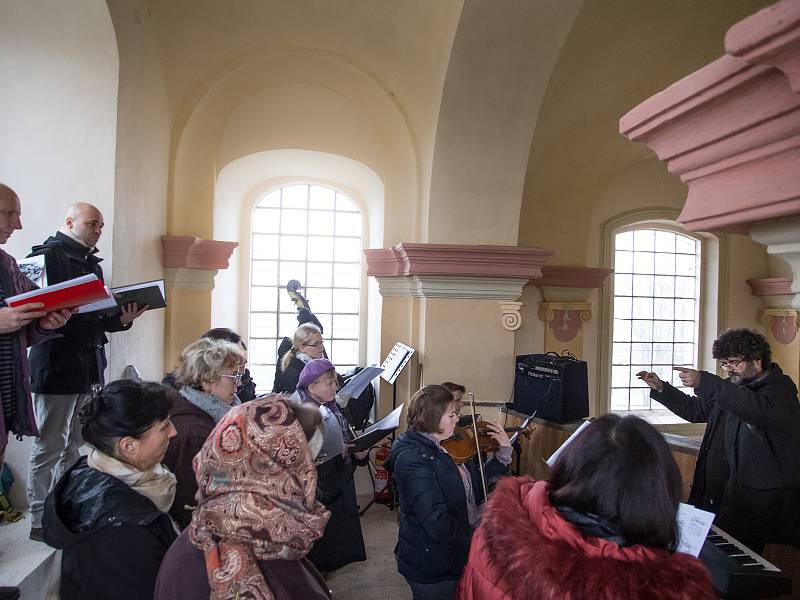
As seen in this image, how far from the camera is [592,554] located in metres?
1.23

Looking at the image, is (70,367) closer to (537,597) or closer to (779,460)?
(537,597)

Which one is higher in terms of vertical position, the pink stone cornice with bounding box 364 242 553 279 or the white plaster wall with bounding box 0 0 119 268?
the white plaster wall with bounding box 0 0 119 268

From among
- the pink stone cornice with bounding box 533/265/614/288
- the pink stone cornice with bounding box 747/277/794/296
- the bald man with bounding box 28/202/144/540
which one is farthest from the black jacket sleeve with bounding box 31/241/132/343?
the pink stone cornice with bounding box 747/277/794/296

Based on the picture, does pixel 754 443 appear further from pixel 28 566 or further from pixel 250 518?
pixel 28 566

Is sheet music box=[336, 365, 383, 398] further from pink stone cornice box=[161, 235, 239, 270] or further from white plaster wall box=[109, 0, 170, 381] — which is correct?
pink stone cornice box=[161, 235, 239, 270]

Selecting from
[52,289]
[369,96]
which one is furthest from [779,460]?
[369,96]

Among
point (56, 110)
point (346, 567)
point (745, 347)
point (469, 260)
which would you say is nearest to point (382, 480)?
point (346, 567)

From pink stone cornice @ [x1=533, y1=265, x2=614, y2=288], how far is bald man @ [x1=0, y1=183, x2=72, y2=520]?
4.61 meters

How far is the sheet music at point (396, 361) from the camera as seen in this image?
188 inches

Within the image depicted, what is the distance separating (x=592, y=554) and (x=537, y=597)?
0.47 ft

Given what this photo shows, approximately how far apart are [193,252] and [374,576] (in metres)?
2.92

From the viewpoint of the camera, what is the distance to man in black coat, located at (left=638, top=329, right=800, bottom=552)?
275cm

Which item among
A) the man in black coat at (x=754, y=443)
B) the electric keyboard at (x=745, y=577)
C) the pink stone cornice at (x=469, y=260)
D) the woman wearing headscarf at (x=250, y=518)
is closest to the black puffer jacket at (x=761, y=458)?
the man in black coat at (x=754, y=443)

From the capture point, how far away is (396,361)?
4.92 metres
